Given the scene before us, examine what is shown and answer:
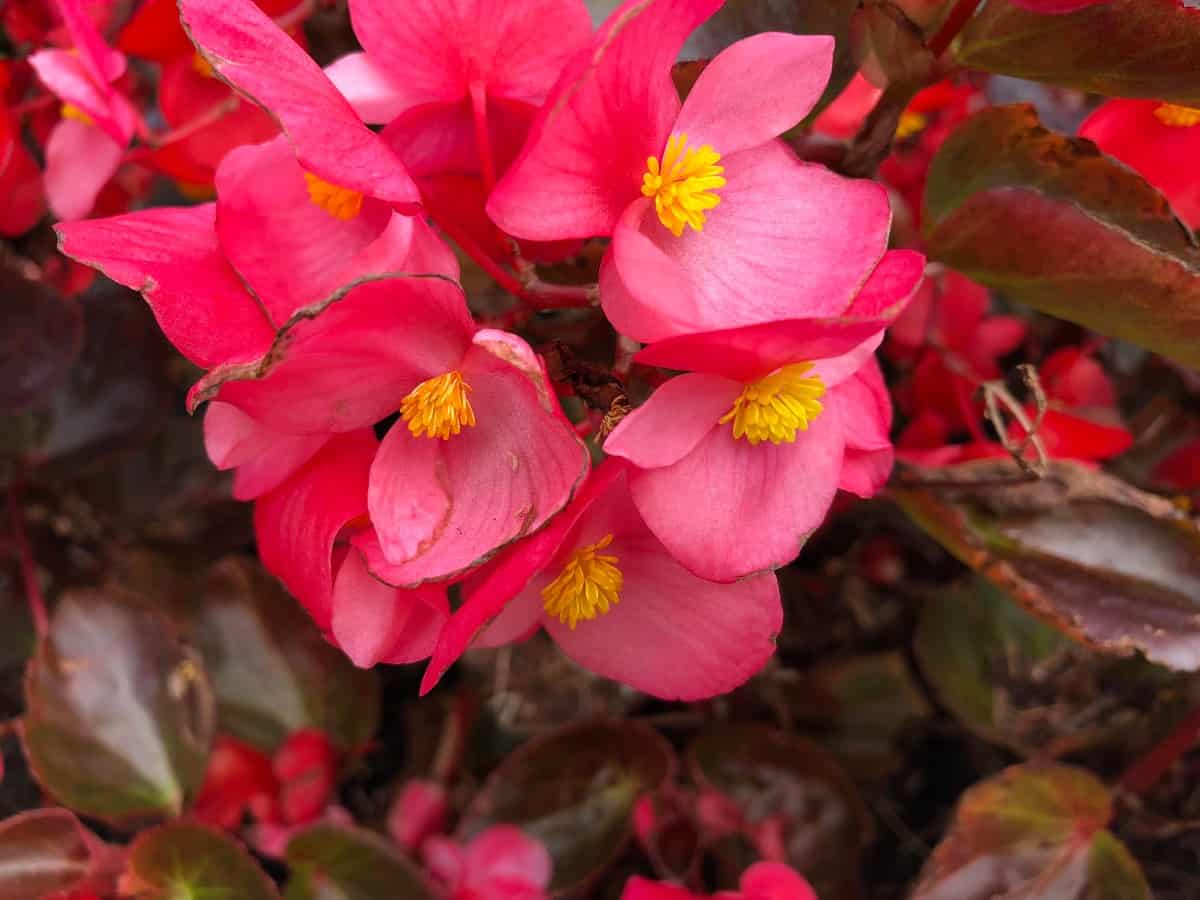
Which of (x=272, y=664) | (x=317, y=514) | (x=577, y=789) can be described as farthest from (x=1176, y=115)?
(x=272, y=664)

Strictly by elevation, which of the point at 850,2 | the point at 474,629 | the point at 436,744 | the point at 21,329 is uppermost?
the point at 850,2

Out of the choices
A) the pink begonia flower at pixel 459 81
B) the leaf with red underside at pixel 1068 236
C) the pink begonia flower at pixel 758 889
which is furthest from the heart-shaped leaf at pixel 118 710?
the leaf with red underside at pixel 1068 236

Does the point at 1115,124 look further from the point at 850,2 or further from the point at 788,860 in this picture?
the point at 788,860

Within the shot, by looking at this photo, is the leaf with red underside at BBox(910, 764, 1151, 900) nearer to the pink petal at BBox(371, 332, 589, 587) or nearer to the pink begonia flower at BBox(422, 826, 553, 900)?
the pink begonia flower at BBox(422, 826, 553, 900)

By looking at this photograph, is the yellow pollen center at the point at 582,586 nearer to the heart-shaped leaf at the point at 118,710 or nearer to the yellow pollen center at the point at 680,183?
the yellow pollen center at the point at 680,183

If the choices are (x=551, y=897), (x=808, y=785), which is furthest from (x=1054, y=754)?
(x=551, y=897)

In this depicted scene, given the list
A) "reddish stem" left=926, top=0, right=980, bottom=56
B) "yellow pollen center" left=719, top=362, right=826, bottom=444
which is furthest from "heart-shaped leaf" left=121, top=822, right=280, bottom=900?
"reddish stem" left=926, top=0, right=980, bottom=56
